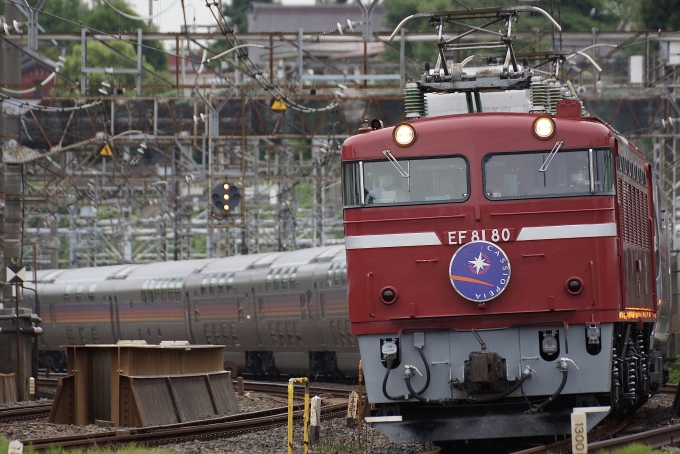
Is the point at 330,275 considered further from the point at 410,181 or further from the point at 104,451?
the point at 410,181

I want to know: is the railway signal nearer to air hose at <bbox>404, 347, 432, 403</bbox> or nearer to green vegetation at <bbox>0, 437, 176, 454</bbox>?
green vegetation at <bbox>0, 437, 176, 454</bbox>

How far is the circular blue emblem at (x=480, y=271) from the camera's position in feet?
38.5

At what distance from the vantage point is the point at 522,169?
12102mm

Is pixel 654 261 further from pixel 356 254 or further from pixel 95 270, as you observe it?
pixel 95 270

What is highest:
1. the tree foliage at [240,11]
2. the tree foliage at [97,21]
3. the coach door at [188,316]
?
the tree foliage at [240,11]

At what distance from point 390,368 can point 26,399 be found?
47.4 feet

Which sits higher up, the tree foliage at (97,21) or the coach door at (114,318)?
the tree foliage at (97,21)

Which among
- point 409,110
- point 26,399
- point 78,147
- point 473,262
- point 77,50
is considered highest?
point 77,50

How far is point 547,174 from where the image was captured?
1205 cm

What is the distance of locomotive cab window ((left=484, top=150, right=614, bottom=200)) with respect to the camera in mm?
11969

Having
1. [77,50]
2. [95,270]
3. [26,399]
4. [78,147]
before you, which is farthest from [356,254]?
[77,50]

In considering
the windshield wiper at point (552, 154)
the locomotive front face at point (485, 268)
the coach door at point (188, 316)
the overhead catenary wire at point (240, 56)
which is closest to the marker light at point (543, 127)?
the locomotive front face at point (485, 268)

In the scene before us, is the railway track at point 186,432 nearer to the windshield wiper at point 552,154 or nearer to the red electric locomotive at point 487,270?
the red electric locomotive at point 487,270

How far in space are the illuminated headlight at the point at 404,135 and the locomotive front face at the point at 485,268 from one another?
0.04ft
